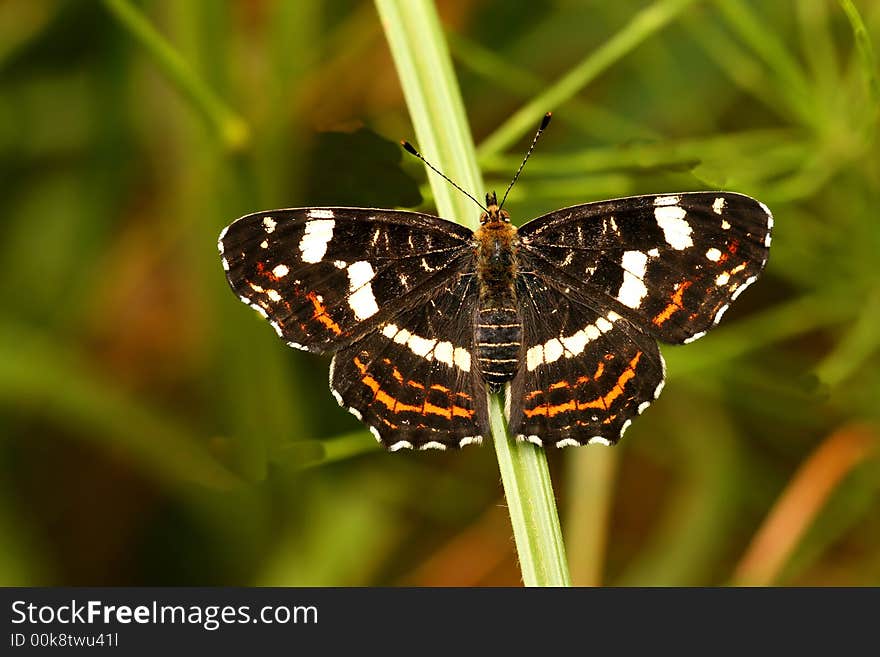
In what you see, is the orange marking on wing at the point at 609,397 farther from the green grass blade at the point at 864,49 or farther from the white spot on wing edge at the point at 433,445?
the green grass blade at the point at 864,49

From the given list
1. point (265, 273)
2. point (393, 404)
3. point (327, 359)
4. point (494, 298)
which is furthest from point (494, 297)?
point (327, 359)

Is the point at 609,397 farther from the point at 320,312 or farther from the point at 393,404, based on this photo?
the point at 320,312

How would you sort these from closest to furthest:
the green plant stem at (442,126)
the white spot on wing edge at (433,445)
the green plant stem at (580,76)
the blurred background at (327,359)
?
the green plant stem at (442,126) → the white spot on wing edge at (433,445) → the green plant stem at (580,76) → the blurred background at (327,359)

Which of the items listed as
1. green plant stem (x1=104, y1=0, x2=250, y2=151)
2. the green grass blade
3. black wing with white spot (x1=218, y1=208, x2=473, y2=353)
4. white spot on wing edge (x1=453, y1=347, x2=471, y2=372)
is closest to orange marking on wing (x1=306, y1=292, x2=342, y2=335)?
black wing with white spot (x1=218, y1=208, x2=473, y2=353)

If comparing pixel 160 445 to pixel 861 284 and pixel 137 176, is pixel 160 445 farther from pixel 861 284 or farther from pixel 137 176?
pixel 861 284

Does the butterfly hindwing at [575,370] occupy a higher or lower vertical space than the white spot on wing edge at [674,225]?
lower

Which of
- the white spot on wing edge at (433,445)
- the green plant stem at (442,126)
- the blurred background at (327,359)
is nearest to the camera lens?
the green plant stem at (442,126)

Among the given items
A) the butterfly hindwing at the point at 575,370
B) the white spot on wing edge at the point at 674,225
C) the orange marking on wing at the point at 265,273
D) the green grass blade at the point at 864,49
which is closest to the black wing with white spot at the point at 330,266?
the orange marking on wing at the point at 265,273

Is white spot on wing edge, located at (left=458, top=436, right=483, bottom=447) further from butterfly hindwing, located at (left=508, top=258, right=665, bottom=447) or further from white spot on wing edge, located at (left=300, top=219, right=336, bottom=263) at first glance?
white spot on wing edge, located at (left=300, top=219, right=336, bottom=263)
